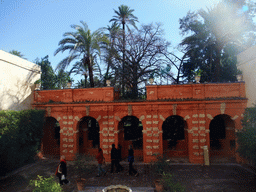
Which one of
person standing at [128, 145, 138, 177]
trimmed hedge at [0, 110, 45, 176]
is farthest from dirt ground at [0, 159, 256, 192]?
trimmed hedge at [0, 110, 45, 176]

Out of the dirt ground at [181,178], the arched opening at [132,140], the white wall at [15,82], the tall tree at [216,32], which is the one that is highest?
the tall tree at [216,32]

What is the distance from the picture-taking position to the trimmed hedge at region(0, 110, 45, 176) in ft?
39.2

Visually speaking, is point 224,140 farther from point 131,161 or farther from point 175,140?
point 131,161

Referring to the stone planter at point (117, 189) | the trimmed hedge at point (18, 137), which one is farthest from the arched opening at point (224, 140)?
the trimmed hedge at point (18, 137)

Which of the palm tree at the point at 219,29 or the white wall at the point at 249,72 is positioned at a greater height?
the palm tree at the point at 219,29

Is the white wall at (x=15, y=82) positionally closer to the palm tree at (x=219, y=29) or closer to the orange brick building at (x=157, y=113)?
the orange brick building at (x=157, y=113)

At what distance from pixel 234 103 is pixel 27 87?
657 inches

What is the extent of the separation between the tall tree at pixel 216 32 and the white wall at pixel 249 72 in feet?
15.3

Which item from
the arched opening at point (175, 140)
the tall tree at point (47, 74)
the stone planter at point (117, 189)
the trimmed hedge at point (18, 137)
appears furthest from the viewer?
the tall tree at point (47, 74)

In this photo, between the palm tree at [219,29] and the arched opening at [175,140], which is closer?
the arched opening at [175,140]

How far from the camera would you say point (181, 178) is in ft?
38.5

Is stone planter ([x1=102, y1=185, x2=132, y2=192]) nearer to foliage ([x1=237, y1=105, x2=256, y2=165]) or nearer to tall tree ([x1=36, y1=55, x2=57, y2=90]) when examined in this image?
foliage ([x1=237, y1=105, x2=256, y2=165])

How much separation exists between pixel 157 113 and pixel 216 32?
11615 mm

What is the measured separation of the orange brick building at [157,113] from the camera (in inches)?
577
